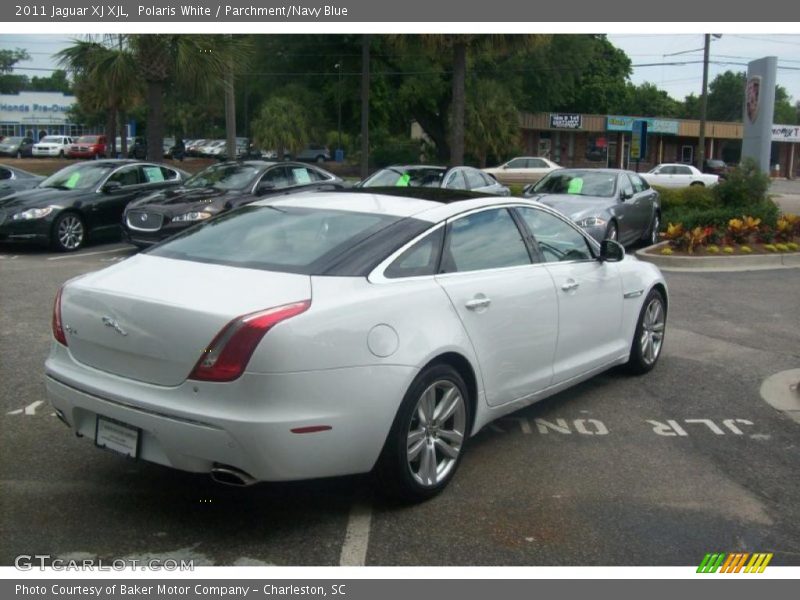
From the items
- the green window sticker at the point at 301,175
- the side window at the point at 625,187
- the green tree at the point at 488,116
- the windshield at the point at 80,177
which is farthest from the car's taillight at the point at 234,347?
the green tree at the point at 488,116

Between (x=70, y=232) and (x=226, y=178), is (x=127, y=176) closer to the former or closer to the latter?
(x=70, y=232)

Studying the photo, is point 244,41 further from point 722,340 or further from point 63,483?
point 63,483

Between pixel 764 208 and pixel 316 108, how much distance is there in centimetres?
2857

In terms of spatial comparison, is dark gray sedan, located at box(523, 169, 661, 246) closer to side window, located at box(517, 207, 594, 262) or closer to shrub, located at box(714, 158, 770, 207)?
shrub, located at box(714, 158, 770, 207)

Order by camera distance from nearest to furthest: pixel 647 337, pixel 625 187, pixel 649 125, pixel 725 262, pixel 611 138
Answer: pixel 647 337, pixel 725 262, pixel 625 187, pixel 649 125, pixel 611 138

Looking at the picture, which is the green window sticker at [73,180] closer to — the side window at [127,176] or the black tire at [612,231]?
the side window at [127,176]

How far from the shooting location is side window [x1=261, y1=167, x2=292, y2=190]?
14.6 metres

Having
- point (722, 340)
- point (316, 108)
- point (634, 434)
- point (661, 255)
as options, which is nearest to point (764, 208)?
point (661, 255)

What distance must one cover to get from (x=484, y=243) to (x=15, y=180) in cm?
1483

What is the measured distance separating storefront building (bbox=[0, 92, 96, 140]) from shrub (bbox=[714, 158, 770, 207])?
77082mm

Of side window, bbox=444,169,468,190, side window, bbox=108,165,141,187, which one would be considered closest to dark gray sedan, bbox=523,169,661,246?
side window, bbox=444,169,468,190

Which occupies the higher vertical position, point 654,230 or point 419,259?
point 419,259

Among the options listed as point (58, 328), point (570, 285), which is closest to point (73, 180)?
point (58, 328)

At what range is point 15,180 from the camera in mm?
17344
